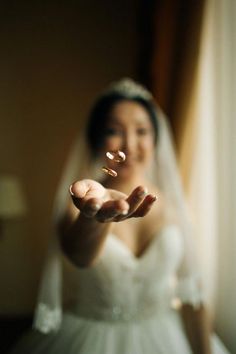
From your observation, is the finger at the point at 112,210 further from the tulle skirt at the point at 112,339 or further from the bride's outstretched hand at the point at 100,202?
the tulle skirt at the point at 112,339

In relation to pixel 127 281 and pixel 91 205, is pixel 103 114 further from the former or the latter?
pixel 91 205

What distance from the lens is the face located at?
2.66 ft

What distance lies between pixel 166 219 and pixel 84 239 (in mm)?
388

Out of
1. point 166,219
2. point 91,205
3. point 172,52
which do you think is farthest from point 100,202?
point 172,52

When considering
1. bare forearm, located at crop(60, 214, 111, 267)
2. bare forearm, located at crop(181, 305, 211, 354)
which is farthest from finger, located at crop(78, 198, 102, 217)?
bare forearm, located at crop(181, 305, 211, 354)

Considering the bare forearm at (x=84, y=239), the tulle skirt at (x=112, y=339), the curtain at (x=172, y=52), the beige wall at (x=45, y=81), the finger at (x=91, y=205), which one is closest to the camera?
the finger at (x=91, y=205)

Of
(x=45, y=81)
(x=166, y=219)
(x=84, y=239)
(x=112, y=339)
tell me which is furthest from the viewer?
(x=45, y=81)

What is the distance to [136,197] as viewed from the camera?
0.39 meters

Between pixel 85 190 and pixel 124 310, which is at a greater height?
pixel 85 190

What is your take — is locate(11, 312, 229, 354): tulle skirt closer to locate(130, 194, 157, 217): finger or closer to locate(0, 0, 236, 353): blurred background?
locate(0, 0, 236, 353): blurred background

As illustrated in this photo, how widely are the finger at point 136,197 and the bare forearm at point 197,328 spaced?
1.80 feet

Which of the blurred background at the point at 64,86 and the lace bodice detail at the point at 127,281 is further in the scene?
the blurred background at the point at 64,86

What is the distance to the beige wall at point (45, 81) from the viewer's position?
150 cm

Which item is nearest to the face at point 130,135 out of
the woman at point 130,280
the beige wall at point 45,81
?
the woman at point 130,280
